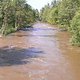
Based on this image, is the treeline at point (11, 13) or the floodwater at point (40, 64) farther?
the treeline at point (11, 13)

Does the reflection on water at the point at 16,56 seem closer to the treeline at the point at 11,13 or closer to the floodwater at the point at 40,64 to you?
the floodwater at the point at 40,64

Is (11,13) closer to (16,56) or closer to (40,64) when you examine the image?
(16,56)

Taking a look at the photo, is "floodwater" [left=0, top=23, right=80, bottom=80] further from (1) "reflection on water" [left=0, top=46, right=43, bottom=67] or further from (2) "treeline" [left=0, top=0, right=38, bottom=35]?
(2) "treeline" [left=0, top=0, right=38, bottom=35]

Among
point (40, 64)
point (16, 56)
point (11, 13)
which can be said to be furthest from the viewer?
point (11, 13)

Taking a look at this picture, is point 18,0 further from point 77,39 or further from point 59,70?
point 59,70

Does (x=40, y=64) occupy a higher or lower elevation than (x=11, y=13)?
lower

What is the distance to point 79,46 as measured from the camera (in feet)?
91.1

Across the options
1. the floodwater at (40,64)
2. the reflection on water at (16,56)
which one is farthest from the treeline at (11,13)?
the floodwater at (40,64)

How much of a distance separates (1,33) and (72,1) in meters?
13.7

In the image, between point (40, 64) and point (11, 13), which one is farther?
point (11, 13)

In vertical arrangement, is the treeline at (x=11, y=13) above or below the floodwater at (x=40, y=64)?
above

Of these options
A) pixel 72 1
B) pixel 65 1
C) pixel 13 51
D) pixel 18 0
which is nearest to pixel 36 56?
pixel 13 51

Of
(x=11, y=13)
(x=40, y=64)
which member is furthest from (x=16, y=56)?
(x=11, y=13)

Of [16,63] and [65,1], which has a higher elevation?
[65,1]
